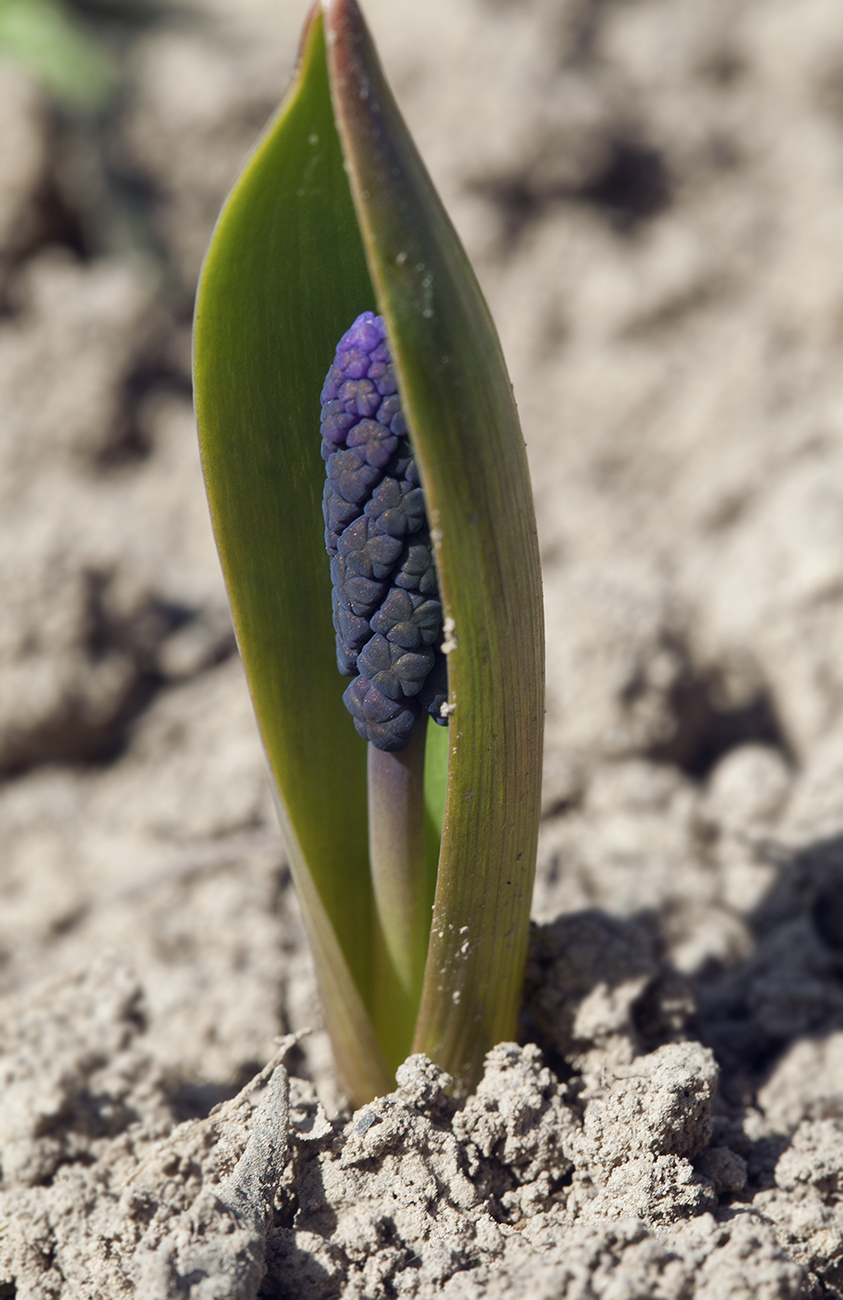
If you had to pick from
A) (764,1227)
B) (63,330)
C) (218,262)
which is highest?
(63,330)

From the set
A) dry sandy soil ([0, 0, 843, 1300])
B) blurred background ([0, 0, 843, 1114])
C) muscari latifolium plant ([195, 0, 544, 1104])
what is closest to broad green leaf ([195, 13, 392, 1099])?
muscari latifolium plant ([195, 0, 544, 1104])

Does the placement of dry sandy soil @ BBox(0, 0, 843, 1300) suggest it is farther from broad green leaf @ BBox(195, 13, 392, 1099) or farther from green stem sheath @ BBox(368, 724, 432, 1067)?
broad green leaf @ BBox(195, 13, 392, 1099)

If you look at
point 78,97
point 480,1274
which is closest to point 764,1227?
point 480,1274

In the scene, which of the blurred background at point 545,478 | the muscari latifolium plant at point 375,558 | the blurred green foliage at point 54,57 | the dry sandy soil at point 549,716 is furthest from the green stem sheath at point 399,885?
the blurred green foliage at point 54,57

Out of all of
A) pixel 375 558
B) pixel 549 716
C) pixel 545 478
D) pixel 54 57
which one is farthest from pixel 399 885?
pixel 54 57

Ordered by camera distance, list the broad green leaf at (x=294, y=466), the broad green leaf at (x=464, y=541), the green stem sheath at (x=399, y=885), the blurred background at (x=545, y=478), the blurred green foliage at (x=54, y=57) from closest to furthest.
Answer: the broad green leaf at (x=464, y=541) → the broad green leaf at (x=294, y=466) → the green stem sheath at (x=399, y=885) → the blurred background at (x=545, y=478) → the blurred green foliage at (x=54, y=57)

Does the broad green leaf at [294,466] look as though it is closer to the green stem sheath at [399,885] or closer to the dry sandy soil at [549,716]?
the green stem sheath at [399,885]

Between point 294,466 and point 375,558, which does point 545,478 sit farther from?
point 375,558

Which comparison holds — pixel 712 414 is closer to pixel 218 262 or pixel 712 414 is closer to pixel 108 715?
pixel 108 715
